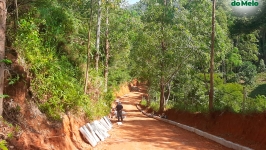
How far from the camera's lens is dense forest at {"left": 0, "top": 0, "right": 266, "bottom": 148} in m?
9.05

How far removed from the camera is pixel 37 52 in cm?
986

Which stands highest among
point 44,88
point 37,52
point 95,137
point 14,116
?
point 37,52

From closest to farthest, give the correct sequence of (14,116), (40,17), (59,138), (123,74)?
(14,116)
(59,138)
(40,17)
(123,74)

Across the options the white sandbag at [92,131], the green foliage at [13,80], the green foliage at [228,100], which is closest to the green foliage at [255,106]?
the green foliage at [228,100]

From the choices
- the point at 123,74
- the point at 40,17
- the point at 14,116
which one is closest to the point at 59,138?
the point at 14,116

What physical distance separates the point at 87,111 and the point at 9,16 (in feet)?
17.8

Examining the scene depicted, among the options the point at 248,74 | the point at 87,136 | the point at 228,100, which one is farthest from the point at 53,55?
the point at 248,74

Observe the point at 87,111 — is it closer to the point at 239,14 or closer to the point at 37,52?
the point at 37,52

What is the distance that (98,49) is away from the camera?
2092 cm

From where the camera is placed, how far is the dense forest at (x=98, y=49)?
9.05 meters

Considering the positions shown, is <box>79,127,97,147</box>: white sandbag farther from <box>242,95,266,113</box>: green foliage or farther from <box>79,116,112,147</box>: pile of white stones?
<box>242,95,266,113</box>: green foliage

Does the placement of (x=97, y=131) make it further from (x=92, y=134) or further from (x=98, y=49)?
(x=98, y=49)

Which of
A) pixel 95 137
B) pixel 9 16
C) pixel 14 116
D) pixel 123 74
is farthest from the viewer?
pixel 123 74

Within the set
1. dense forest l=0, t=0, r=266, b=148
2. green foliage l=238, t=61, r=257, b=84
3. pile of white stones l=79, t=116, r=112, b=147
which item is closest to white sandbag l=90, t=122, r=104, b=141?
pile of white stones l=79, t=116, r=112, b=147
